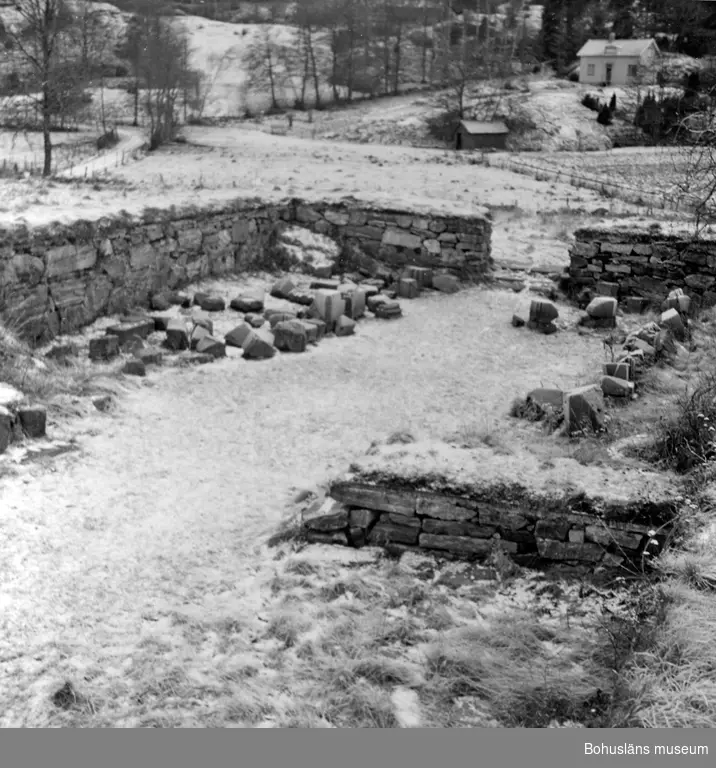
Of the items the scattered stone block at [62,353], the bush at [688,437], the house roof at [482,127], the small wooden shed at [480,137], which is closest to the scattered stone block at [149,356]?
the scattered stone block at [62,353]

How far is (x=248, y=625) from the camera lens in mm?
4504

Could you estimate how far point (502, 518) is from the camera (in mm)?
5027

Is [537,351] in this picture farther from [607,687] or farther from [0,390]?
[607,687]

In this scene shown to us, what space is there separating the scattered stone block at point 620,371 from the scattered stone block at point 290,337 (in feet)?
10.7

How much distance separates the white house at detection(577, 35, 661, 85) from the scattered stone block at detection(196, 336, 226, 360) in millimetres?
44922

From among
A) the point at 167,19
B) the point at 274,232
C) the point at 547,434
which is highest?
the point at 167,19

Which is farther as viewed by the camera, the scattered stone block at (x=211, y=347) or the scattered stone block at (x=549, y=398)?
the scattered stone block at (x=211, y=347)

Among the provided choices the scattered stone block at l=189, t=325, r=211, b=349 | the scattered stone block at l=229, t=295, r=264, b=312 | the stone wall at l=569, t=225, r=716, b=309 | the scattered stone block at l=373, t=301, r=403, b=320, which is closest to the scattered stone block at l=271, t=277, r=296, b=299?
the scattered stone block at l=229, t=295, r=264, b=312

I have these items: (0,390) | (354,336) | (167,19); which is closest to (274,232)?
(354,336)

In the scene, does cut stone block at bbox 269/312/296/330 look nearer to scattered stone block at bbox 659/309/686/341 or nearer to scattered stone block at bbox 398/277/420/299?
scattered stone block at bbox 398/277/420/299

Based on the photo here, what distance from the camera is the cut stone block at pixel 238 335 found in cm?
937

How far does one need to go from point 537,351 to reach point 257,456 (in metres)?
4.39

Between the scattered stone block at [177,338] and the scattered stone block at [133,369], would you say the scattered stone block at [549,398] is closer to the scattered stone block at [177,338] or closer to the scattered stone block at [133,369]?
the scattered stone block at [133,369]

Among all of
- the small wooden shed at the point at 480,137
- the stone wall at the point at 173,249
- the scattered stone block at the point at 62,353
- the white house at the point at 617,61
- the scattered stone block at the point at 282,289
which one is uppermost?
the white house at the point at 617,61
